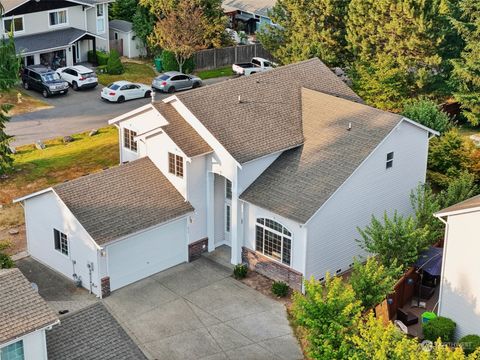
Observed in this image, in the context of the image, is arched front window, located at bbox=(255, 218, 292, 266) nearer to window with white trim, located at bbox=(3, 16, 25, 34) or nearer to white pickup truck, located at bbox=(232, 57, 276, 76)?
white pickup truck, located at bbox=(232, 57, 276, 76)

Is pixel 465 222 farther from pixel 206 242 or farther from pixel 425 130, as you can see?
pixel 206 242

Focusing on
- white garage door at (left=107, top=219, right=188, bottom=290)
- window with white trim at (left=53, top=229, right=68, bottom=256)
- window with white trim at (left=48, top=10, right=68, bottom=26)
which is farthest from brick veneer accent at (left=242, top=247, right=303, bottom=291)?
window with white trim at (left=48, top=10, right=68, bottom=26)

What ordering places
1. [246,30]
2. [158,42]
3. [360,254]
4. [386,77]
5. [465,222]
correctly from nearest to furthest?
1. [465,222]
2. [360,254]
3. [386,77]
4. [158,42]
5. [246,30]

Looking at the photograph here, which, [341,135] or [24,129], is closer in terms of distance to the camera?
[341,135]

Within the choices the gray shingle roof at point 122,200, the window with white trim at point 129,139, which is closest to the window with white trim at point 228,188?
the gray shingle roof at point 122,200

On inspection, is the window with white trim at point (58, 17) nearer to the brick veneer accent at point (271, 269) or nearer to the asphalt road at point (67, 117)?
the asphalt road at point (67, 117)

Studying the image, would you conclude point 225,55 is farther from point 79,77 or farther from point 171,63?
point 79,77

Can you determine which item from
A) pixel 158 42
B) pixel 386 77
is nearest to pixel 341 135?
pixel 386 77
